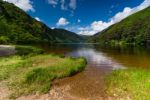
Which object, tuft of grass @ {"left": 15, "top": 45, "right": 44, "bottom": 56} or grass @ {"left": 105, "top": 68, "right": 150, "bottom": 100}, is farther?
A: tuft of grass @ {"left": 15, "top": 45, "right": 44, "bottom": 56}

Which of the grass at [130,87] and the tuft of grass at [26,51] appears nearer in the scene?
the grass at [130,87]

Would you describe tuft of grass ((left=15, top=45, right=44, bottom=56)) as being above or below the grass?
above

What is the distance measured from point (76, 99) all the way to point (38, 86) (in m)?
4.42

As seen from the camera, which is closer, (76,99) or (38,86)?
(76,99)

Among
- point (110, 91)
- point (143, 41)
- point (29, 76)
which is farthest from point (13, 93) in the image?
point (143, 41)

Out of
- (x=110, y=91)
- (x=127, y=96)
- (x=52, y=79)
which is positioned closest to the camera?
(x=127, y=96)

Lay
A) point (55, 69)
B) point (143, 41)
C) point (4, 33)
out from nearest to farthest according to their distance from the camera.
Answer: point (55, 69)
point (4, 33)
point (143, 41)

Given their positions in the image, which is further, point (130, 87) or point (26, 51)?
point (26, 51)

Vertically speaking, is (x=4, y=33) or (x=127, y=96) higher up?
(x=4, y=33)

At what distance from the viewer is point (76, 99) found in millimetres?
16141

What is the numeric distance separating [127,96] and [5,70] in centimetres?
1530

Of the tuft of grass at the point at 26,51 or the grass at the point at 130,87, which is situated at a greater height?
the tuft of grass at the point at 26,51

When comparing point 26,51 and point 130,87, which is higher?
point 26,51

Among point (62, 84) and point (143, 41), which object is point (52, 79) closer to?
point (62, 84)
